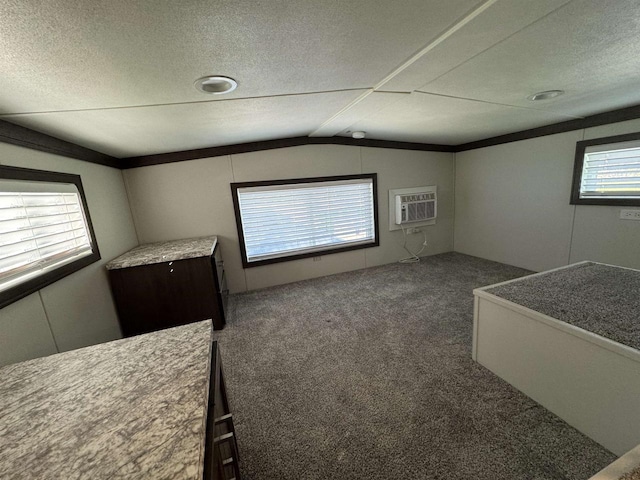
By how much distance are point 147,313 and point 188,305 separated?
0.37m

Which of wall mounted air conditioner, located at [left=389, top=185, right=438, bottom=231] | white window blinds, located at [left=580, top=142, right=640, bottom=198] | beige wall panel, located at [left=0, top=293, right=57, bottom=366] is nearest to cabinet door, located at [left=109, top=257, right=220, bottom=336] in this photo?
beige wall panel, located at [left=0, top=293, right=57, bottom=366]

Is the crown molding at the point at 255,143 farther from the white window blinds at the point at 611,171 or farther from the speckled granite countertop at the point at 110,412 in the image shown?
the speckled granite countertop at the point at 110,412

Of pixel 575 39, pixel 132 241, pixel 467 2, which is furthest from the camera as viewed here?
pixel 132 241

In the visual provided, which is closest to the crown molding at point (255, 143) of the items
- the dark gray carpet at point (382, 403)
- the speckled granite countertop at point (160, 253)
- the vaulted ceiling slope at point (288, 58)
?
the vaulted ceiling slope at point (288, 58)

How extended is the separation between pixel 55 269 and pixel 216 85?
1.60 m

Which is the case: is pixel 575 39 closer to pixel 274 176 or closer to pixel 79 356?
pixel 79 356

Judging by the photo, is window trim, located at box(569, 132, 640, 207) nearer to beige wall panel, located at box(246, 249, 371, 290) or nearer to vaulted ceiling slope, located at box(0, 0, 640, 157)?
vaulted ceiling slope, located at box(0, 0, 640, 157)

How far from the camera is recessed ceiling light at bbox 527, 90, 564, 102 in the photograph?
197 centimetres

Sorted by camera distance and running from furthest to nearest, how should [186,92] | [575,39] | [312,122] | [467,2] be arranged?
[312,122]
[186,92]
[575,39]
[467,2]

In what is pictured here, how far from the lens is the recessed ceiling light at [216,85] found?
135 cm

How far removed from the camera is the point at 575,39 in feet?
4.04

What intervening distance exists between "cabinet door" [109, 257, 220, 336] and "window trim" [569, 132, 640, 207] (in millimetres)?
4368

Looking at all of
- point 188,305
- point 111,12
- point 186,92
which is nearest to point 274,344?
point 188,305

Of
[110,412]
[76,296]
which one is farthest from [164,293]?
[110,412]
